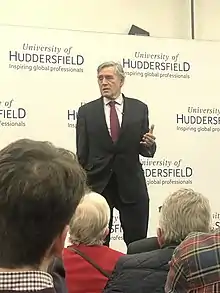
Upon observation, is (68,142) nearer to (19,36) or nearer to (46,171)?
(19,36)

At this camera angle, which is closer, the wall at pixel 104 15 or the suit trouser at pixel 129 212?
the suit trouser at pixel 129 212

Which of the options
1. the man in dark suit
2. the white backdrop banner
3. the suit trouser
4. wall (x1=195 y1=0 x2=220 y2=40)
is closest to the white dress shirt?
the man in dark suit

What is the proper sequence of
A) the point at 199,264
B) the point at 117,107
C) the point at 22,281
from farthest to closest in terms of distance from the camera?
1. the point at 117,107
2. the point at 199,264
3. the point at 22,281

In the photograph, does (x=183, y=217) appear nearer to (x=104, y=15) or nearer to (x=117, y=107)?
(x=117, y=107)

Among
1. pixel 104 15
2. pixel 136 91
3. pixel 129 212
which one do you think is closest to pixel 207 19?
pixel 104 15

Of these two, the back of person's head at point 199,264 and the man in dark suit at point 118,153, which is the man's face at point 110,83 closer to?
the man in dark suit at point 118,153

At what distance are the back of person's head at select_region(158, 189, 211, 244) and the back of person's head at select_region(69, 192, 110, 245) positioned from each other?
237mm

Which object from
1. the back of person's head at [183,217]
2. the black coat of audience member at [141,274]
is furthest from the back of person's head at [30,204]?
the back of person's head at [183,217]

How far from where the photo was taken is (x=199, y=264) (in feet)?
5.59

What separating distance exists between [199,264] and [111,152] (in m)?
2.84

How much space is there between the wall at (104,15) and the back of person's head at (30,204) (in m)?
5.04

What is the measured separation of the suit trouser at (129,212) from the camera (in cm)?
455

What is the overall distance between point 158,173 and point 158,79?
0.88 m

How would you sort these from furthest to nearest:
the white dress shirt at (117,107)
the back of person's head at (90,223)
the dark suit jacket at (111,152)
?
the white dress shirt at (117,107)
the dark suit jacket at (111,152)
the back of person's head at (90,223)
